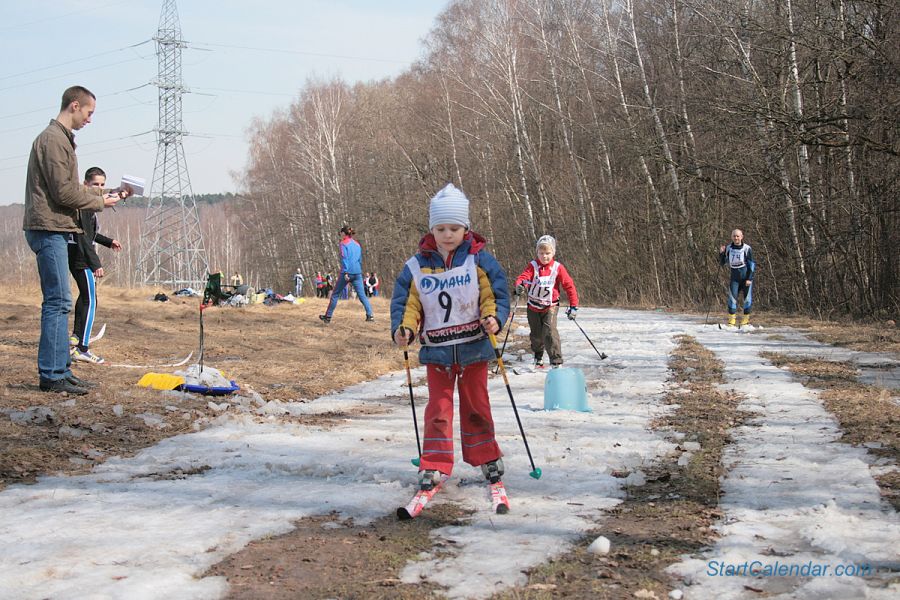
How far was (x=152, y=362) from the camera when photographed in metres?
10.8

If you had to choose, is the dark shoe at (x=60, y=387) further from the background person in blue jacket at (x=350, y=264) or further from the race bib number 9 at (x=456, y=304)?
the background person in blue jacket at (x=350, y=264)

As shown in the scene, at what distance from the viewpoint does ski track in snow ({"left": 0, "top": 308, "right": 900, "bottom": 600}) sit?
355 cm

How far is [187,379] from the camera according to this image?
27.7ft

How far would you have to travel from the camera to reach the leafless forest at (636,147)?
16781 mm

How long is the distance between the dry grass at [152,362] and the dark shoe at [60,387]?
0.08m

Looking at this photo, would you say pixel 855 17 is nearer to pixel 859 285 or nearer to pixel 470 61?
pixel 859 285

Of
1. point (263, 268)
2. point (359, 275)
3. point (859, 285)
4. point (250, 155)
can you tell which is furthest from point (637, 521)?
point (263, 268)

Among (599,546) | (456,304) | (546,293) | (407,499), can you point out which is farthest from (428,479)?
(546,293)

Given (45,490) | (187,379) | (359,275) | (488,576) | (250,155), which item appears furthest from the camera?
(250,155)

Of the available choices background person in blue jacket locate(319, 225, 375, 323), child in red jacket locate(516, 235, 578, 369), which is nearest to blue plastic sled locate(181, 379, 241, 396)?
child in red jacket locate(516, 235, 578, 369)

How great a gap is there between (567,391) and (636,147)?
54.0ft

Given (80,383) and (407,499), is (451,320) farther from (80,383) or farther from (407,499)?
(80,383)

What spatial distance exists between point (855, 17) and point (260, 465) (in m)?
14.6

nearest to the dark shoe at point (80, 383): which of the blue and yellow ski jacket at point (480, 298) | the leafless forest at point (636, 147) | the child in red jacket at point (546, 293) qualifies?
the blue and yellow ski jacket at point (480, 298)
